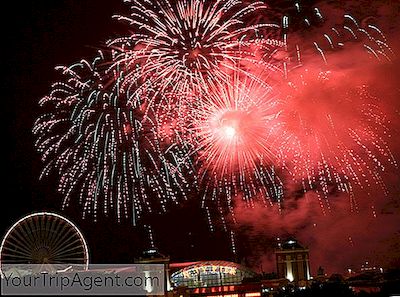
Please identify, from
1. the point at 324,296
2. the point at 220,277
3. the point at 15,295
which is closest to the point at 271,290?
the point at 220,277

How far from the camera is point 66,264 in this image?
32531mm

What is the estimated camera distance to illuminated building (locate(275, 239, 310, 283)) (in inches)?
2486

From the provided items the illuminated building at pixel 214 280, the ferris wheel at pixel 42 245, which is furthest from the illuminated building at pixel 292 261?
the ferris wheel at pixel 42 245

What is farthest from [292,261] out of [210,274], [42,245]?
[42,245]

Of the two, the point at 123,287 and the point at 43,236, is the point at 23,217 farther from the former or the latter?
the point at 123,287

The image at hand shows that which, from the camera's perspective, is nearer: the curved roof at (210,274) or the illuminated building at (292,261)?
the curved roof at (210,274)

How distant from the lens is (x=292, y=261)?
63844 millimetres

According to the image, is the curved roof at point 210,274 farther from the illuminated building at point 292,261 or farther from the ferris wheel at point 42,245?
the ferris wheel at point 42,245

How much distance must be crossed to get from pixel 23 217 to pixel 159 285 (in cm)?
2041

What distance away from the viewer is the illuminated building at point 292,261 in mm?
63156

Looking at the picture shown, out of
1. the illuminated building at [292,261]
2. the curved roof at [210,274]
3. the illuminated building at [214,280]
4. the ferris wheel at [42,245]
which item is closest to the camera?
the ferris wheel at [42,245]

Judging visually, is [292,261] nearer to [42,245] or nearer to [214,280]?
[214,280]

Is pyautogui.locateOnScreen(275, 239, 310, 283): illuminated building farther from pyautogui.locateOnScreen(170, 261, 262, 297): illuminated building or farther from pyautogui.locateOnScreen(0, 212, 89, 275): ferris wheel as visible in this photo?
pyautogui.locateOnScreen(0, 212, 89, 275): ferris wheel

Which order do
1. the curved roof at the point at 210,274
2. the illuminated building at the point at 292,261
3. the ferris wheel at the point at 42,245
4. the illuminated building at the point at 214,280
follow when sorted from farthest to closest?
the illuminated building at the point at 292,261 < the curved roof at the point at 210,274 < the illuminated building at the point at 214,280 < the ferris wheel at the point at 42,245
